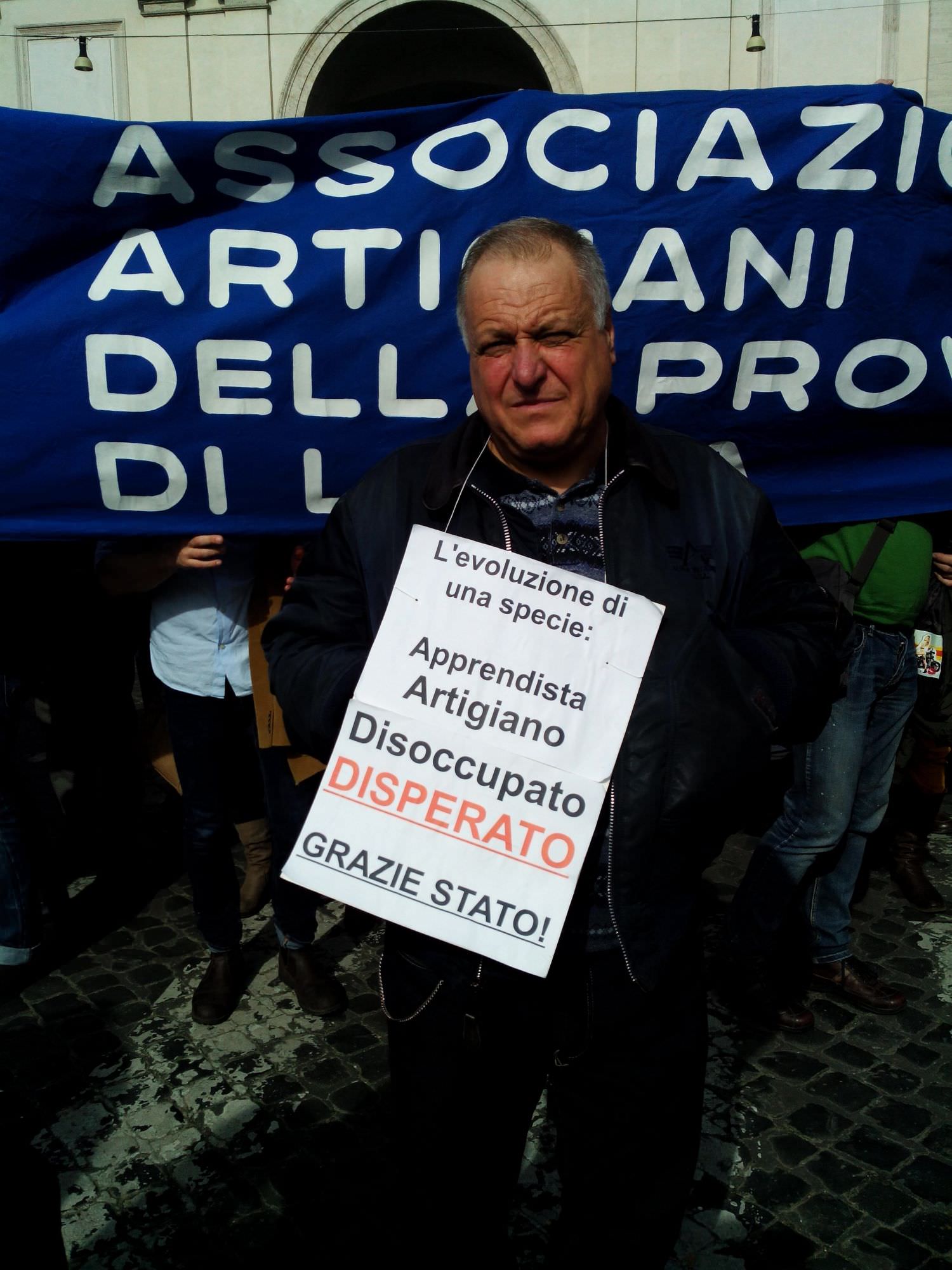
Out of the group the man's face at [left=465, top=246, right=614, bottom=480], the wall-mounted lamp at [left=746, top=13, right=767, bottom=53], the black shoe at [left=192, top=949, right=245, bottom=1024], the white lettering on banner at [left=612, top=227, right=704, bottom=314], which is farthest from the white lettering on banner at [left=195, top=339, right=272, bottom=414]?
the wall-mounted lamp at [left=746, top=13, right=767, bottom=53]

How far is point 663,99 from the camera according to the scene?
10.2ft

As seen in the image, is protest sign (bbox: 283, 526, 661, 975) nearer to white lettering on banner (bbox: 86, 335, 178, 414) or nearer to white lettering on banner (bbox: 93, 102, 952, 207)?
white lettering on banner (bbox: 86, 335, 178, 414)

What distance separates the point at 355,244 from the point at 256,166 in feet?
1.09

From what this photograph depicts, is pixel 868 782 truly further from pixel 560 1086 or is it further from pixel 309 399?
pixel 309 399

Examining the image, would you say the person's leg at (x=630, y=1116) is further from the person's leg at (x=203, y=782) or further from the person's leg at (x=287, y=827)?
the person's leg at (x=203, y=782)

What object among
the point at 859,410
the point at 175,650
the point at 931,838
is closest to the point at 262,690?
the point at 175,650

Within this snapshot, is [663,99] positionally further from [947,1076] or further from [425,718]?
[947,1076]

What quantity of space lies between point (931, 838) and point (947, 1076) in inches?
71.1

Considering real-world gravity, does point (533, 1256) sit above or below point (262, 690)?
below

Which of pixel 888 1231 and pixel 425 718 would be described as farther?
pixel 888 1231

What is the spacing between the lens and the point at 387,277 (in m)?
3.16

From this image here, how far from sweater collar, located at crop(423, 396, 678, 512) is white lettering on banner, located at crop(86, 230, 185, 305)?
1465 millimetres

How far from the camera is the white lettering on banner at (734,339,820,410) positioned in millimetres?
3215

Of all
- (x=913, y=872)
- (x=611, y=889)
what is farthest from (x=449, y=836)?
(x=913, y=872)
